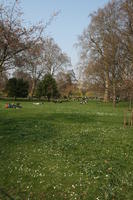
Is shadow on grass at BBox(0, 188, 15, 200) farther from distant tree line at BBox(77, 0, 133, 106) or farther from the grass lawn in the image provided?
distant tree line at BBox(77, 0, 133, 106)

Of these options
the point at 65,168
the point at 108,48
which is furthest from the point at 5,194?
the point at 108,48

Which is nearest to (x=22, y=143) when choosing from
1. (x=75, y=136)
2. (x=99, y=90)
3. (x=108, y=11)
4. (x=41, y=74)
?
(x=75, y=136)

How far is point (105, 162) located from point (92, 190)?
1648 mm

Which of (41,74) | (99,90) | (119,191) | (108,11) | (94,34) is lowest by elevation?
(119,191)

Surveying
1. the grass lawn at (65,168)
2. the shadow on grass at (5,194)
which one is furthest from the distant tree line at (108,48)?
the shadow on grass at (5,194)

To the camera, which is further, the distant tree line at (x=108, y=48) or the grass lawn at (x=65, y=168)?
the distant tree line at (x=108, y=48)

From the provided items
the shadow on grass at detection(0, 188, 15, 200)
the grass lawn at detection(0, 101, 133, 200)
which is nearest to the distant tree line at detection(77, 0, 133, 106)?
the grass lawn at detection(0, 101, 133, 200)

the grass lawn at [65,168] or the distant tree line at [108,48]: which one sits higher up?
the distant tree line at [108,48]

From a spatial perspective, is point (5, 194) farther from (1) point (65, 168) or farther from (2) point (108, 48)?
(2) point (108, 48)

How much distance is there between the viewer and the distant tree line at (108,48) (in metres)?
31.2

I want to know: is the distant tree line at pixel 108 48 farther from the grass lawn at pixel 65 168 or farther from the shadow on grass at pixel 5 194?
the shadow on grass at pixel 5 194

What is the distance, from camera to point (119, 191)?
473 cm

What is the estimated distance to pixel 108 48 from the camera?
3556cm

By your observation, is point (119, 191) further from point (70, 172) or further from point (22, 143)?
point (22, 143)
